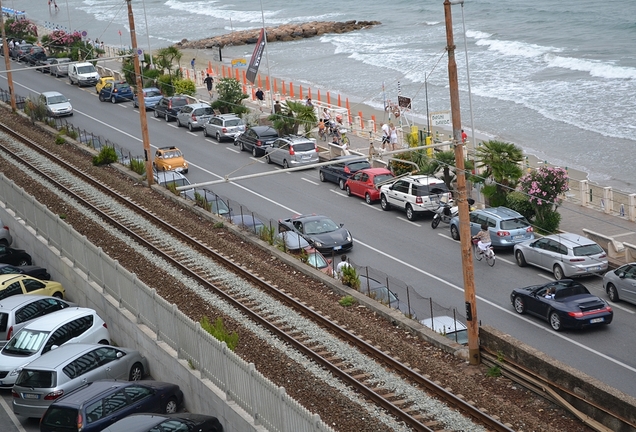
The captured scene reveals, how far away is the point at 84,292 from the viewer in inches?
1048

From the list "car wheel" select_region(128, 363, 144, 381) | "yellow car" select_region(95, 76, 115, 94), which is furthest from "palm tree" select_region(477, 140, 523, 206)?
"yellow car" select_region(95, 76, 115, 94)

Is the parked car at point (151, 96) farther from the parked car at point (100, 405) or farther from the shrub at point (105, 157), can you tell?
the parked car at point (100, 405)

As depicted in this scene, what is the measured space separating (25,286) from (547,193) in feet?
63.1

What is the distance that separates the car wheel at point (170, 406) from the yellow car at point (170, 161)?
26.5 m

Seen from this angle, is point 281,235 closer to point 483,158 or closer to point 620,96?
point 483,158

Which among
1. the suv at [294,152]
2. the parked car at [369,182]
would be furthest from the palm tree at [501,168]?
the suv at [294,152]

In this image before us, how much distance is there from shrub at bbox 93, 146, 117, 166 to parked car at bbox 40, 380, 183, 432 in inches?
1067

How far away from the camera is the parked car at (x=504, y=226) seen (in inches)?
1341

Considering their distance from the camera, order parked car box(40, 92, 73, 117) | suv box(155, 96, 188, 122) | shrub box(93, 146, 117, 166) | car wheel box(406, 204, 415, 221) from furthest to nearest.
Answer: parked car box(40, 92, 73, 117) → suv box(155, 96, 188, 122) → shrub box(93, 146, 117, 166) → car wheel box(406, 204, 415, 221)

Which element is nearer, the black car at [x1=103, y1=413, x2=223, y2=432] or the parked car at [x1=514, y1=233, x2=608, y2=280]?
the black car at [x1=103, y1=413, x2=223, y2=432]

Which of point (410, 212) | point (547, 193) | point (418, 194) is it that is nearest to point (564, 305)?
point (547, 193)

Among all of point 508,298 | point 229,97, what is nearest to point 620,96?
point 229,97

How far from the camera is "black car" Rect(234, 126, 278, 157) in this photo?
48.6 meters

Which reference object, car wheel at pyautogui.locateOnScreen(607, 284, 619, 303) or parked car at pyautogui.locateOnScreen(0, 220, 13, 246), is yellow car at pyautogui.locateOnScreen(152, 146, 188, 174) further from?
car wheel at pyautogui.locateOnScreen(607, 284, 619, 303)
